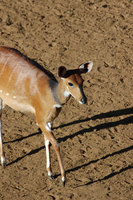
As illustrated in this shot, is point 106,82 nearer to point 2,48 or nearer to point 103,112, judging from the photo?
point 103,112

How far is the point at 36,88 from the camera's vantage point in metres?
7.54

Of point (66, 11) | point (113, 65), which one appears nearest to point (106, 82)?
point (113, 65)

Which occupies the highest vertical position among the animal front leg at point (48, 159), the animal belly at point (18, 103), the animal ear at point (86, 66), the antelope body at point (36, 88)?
the animal ear at point (86, 66)

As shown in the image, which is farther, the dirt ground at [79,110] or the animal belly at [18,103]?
the dirt ground at [79,110]

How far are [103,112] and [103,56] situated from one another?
1.86 meters

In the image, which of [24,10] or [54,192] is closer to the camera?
[54,192]

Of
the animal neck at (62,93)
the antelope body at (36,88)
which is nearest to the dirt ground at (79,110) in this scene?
the antelope body at (36,88)

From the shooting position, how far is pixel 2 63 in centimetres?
784

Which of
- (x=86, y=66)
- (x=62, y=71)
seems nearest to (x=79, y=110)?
(x=86, y=66)

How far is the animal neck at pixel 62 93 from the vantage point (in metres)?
7.22

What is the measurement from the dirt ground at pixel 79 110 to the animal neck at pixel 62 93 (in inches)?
61.2

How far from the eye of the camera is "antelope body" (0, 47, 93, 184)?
7.27 metres

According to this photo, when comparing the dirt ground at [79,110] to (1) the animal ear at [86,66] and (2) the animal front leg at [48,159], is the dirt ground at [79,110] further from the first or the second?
(1) the animal ear at [86,66]

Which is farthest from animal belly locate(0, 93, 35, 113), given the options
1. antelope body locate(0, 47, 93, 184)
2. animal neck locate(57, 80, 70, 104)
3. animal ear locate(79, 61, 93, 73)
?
animal ear locate(79, 61, 93, 73)
